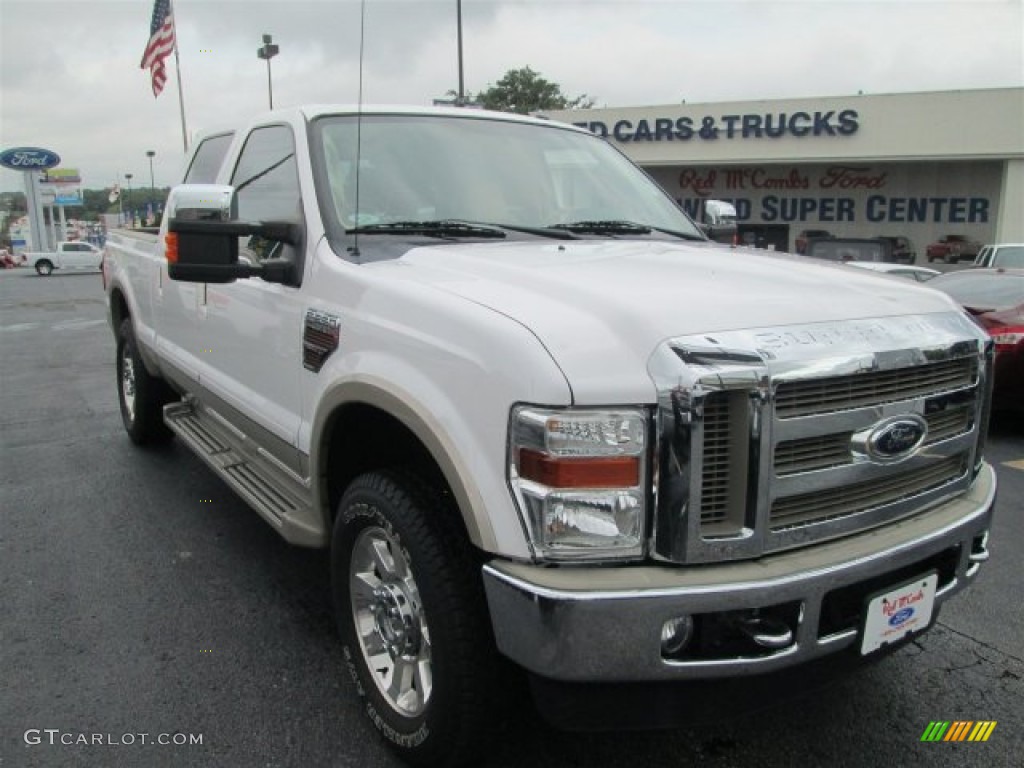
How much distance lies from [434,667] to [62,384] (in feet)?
26.1

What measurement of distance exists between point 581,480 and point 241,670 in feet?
5.90

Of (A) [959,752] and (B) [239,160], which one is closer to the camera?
(A) [959,752]

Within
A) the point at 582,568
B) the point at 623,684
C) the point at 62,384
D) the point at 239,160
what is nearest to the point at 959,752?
the point at 623,684

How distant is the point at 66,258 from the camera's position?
3856cm

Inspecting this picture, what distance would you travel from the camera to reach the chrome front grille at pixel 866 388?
1952mm

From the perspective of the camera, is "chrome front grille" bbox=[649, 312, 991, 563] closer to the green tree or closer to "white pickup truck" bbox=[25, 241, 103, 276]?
"white pickup truck" bbox=[25, 241, 103, 276]

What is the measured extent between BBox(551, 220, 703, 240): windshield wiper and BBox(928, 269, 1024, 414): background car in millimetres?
3747

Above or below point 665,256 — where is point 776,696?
below

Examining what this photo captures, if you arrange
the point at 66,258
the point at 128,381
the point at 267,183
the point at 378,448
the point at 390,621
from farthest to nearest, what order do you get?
the point at 66,258
the point at 128,381
the point at 267,183
the point at 378,448
the point at 390,621

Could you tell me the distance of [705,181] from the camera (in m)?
31.3

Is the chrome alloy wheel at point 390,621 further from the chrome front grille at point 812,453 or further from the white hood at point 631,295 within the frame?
the chrome front grille at point 812,453

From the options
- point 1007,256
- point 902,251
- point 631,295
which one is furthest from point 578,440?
point 902,251

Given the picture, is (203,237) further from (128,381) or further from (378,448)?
(128,381)

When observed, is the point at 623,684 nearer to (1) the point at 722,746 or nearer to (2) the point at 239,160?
(1) the point at 722,746
